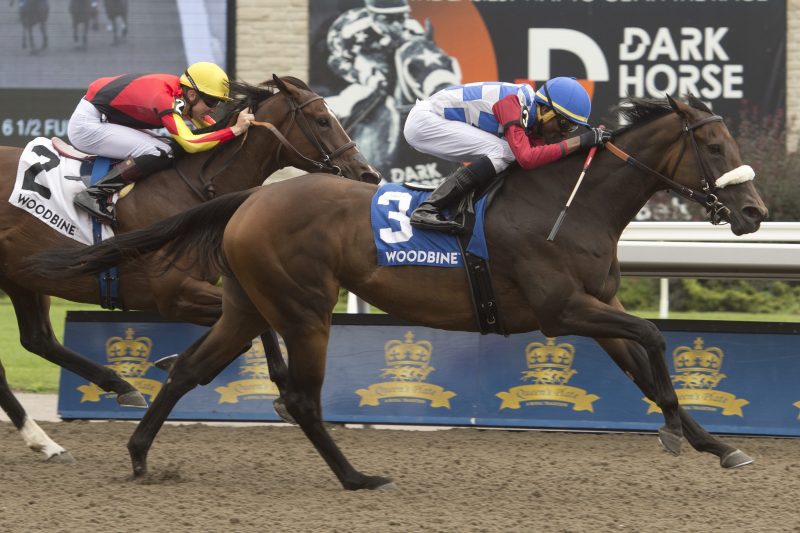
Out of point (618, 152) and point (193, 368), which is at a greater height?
point (618, 152)

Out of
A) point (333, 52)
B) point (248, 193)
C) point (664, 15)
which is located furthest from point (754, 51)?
point (248, 193)

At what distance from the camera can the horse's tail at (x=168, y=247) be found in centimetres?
556

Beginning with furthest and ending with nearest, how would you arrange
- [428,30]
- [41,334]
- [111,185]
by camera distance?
1. [428,30]
2. [41,334]
3. [111,185]

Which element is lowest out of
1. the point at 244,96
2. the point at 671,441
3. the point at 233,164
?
the point at 671,441

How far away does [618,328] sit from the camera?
5148 millimetres

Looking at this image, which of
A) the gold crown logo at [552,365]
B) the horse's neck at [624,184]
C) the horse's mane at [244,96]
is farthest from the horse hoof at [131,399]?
the horse's neck at [624,184]

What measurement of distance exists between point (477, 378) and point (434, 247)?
1875 millimetres

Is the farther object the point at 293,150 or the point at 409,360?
the point at 409,360

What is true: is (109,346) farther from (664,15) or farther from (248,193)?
(664,15)

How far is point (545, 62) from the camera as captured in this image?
529 inches

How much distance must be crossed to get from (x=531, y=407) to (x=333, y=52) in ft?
25.2

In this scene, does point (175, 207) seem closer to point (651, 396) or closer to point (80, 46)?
point (651, 396)

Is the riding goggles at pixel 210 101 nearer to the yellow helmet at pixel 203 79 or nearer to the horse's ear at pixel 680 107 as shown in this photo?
the yellow helmet at pixel 203 79

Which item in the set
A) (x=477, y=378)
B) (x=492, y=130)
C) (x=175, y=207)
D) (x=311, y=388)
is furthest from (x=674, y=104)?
(x=175, y=207)
